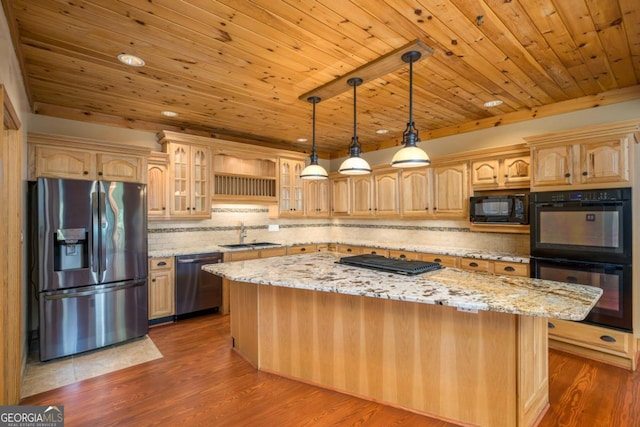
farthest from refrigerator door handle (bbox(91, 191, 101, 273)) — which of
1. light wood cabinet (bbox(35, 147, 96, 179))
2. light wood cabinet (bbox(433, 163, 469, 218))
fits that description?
light wood cabinet (bbox(433, 163, 469, 218))

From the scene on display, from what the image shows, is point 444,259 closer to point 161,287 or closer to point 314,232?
point 314,232

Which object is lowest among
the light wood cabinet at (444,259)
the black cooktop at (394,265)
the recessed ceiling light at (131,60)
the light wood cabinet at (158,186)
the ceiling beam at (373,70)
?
the light wood cabinet at (444,259)

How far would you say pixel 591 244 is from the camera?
2996 millimetres

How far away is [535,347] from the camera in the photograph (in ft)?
6.93

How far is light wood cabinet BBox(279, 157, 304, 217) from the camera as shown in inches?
216

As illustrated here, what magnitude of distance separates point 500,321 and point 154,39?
2.93m

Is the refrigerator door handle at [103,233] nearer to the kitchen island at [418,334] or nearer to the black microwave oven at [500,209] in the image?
the kitchen island at [418,334]

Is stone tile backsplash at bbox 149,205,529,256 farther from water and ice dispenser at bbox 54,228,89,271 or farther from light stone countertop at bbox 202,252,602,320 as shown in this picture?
light stone countertop at bbox 202,252,602,320

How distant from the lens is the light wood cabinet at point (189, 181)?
4.30 meters

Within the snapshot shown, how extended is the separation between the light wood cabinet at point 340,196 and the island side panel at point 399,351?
3.29m

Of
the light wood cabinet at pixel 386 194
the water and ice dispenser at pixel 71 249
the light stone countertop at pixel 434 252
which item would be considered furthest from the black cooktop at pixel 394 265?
the water and ice dispenser at pixel 71 249

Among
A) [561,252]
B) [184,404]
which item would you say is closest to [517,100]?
[561,252]

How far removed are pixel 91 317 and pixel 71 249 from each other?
2.32ft

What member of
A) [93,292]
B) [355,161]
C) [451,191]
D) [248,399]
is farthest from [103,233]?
[451,191]
